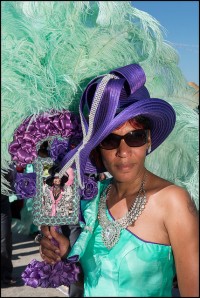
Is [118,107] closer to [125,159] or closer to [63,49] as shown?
[125,159]

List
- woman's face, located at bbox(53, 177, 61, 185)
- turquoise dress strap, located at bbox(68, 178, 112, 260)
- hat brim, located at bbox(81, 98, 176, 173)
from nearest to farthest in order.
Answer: hat brim, located at bbox(81, 98, 176, 173) < turquoise dress strap, located at bbox(68, 178, 112, 260) < woman's face, located at bbox(53, 177, 61, 185)

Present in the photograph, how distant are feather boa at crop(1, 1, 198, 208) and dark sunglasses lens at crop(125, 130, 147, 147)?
0.46m

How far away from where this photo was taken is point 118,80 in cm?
179

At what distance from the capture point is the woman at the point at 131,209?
1.58 meters

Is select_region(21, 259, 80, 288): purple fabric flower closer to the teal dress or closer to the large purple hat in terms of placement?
the teal dress

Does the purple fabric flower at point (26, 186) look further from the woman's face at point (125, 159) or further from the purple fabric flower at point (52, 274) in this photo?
the woman's face at point (125, 159)

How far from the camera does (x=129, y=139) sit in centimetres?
173

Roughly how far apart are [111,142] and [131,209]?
273mm

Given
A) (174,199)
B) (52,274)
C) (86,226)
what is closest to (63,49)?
(86,226)

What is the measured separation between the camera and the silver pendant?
5.72 ft

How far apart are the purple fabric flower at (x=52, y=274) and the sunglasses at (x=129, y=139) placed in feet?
2.06

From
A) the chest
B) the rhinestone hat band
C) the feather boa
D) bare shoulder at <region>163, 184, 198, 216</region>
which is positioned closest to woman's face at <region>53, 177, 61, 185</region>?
the rhinestone hat band

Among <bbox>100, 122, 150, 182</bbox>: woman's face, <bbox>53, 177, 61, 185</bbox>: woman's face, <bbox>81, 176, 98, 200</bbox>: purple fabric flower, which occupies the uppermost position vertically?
<bbox>100, 122, 150, 182</bbox>: woman's face

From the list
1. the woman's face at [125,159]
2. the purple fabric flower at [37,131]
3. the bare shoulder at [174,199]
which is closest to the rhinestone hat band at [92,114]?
the woman's face at [125,159]
